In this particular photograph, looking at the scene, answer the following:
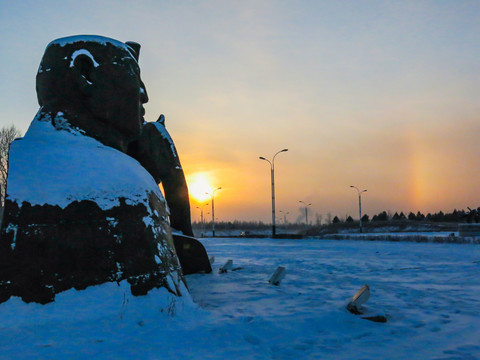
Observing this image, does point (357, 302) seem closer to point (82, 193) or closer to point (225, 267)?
point (82, 193)

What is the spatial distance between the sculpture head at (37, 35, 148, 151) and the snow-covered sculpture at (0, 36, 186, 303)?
0.02 meters

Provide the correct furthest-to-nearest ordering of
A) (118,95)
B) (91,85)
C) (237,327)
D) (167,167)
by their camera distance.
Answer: (167,167), (118,95), (91,85), (237,327)

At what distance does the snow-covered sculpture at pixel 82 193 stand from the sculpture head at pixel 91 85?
0.02m

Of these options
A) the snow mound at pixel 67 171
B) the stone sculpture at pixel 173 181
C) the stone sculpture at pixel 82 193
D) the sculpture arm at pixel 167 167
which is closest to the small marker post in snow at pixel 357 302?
the stone sculpture at pixel 82 193

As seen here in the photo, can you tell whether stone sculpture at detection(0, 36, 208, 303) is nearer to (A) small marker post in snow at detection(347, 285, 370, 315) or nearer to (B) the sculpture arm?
(B) the sculpture arm

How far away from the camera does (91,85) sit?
240 inches

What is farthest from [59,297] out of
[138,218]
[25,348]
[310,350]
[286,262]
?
[286,262]

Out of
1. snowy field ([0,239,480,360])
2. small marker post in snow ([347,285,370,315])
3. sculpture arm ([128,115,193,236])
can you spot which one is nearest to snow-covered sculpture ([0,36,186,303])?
snowy field ([0,239,480,360])

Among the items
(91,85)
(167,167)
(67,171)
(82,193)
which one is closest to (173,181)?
(167,167)

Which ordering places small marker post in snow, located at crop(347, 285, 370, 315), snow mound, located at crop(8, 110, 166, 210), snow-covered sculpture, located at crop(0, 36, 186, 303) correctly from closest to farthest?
snow-covered sculpture, located at crop(0, 36, 186, 303), snow mound, located at crop(8, 110, 166, 210), small marker post in snow, located at crop(347, 285, 370, 315)

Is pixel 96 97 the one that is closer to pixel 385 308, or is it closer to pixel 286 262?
pixel 385 308

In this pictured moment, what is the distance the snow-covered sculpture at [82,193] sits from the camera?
4613mm

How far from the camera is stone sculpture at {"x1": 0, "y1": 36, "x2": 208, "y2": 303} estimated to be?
4.61 m

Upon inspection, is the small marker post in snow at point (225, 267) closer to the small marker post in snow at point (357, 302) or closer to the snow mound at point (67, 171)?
the snow mound at point (67, 171)
